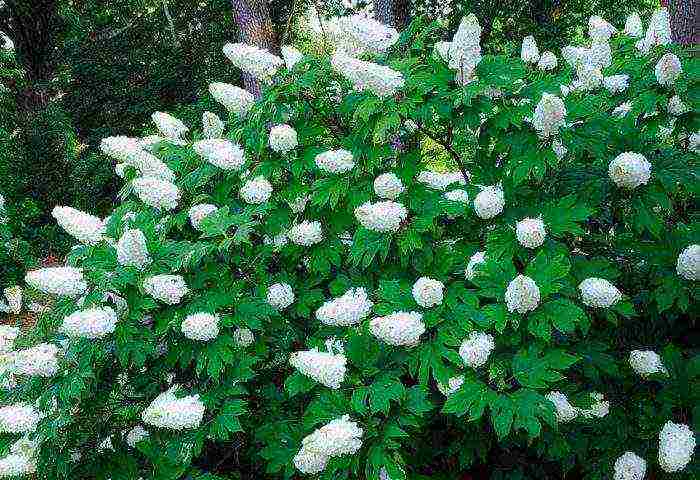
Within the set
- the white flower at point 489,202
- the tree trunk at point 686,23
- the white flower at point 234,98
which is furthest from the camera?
the tree trunk at point 686,23

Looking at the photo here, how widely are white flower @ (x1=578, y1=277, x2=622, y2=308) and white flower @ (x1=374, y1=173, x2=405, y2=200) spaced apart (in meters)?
0.81

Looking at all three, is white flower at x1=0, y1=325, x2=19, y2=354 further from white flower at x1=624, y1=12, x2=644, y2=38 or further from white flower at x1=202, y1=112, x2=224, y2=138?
white flower at x1=624, y1=12, x2=644, y2=38

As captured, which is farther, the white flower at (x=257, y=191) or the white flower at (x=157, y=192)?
the white flower at (x=157, y=192)

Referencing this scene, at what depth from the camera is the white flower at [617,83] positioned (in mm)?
3028

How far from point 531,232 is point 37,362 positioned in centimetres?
212

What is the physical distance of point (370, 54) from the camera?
3006 mm

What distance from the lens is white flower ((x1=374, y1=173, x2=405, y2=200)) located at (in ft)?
8.73

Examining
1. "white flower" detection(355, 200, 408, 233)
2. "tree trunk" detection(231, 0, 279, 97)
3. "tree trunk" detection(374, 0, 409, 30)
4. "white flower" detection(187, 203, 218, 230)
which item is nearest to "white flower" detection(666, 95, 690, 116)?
"white flower" detection(355, 200, 408, 233)

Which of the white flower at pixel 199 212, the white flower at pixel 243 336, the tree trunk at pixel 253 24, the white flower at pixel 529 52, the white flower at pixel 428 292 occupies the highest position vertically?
the white flower at pixel 529 52

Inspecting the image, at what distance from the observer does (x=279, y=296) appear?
9.63 feet

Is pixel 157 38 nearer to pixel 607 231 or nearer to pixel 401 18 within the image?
pixel 401 18

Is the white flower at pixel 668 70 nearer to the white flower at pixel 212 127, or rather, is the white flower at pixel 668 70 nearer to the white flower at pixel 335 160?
the white flower at pixel 335 160

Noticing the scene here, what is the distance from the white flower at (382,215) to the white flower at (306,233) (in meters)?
0.34

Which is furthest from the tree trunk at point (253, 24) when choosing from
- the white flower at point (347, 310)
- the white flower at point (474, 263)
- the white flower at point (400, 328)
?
the white flower at point (400, 328)
